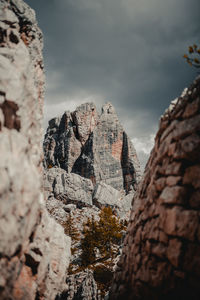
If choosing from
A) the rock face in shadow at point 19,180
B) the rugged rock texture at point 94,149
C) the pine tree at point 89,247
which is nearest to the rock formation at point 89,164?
the rugged rock texture at point 94,149

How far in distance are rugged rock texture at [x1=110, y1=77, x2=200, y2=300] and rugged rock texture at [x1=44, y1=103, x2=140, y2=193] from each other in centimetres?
6001

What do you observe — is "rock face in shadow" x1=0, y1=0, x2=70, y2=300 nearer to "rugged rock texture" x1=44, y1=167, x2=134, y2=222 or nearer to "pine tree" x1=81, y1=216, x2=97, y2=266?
"pine tree" x1=81, y1=216, x2=97, y2=266

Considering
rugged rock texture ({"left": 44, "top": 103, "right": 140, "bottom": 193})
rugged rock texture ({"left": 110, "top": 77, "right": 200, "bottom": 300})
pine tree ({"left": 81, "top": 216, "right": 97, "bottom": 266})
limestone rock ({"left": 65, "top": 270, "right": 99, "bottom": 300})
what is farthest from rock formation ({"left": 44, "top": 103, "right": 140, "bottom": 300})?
rugged rock texture ({"left": 110, "top": 77, "right": 200, "bottom": 300})

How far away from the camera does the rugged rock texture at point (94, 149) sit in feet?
228

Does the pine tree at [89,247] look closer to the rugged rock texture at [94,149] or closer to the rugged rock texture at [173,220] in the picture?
the rugged rock texture at [173,220]

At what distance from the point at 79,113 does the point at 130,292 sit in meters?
73.5

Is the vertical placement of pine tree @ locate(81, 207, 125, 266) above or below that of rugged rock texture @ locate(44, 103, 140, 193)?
below

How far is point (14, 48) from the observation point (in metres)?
7.56

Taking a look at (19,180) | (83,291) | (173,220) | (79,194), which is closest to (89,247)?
(83,291)

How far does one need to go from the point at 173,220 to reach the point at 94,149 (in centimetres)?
6476

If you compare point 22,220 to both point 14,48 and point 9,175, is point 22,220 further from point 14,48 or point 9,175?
point 14,48

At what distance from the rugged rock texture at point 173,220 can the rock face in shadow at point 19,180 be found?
4233mm

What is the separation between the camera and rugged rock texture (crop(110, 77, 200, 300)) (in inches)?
215

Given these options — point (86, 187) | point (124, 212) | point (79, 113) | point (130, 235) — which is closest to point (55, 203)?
point (86, 187)
